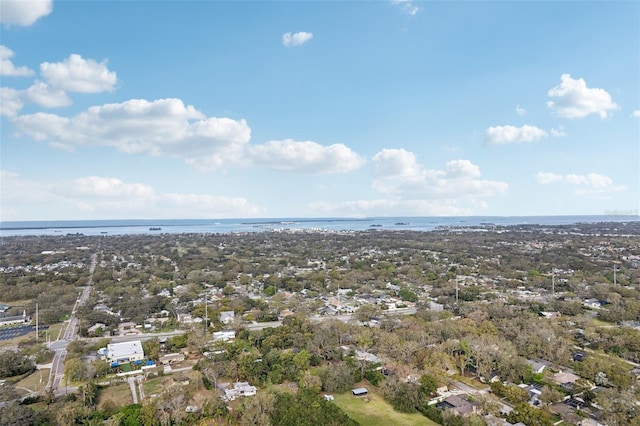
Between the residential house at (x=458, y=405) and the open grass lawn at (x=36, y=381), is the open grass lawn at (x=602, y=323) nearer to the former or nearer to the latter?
the residential house at (x=458, y=405)

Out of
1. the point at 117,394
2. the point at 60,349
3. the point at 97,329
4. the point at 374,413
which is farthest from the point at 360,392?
the point at 97,329

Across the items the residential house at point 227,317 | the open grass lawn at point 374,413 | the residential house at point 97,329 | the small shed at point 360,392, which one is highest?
the residential house at point 227,317

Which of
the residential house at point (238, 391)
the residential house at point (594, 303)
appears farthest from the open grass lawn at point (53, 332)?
the residential house at point (594, 303)

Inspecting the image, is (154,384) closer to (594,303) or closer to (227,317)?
(227,317)

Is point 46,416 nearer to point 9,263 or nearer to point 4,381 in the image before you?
point 4,381

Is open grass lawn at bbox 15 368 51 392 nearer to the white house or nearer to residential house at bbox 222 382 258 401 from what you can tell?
the white house
